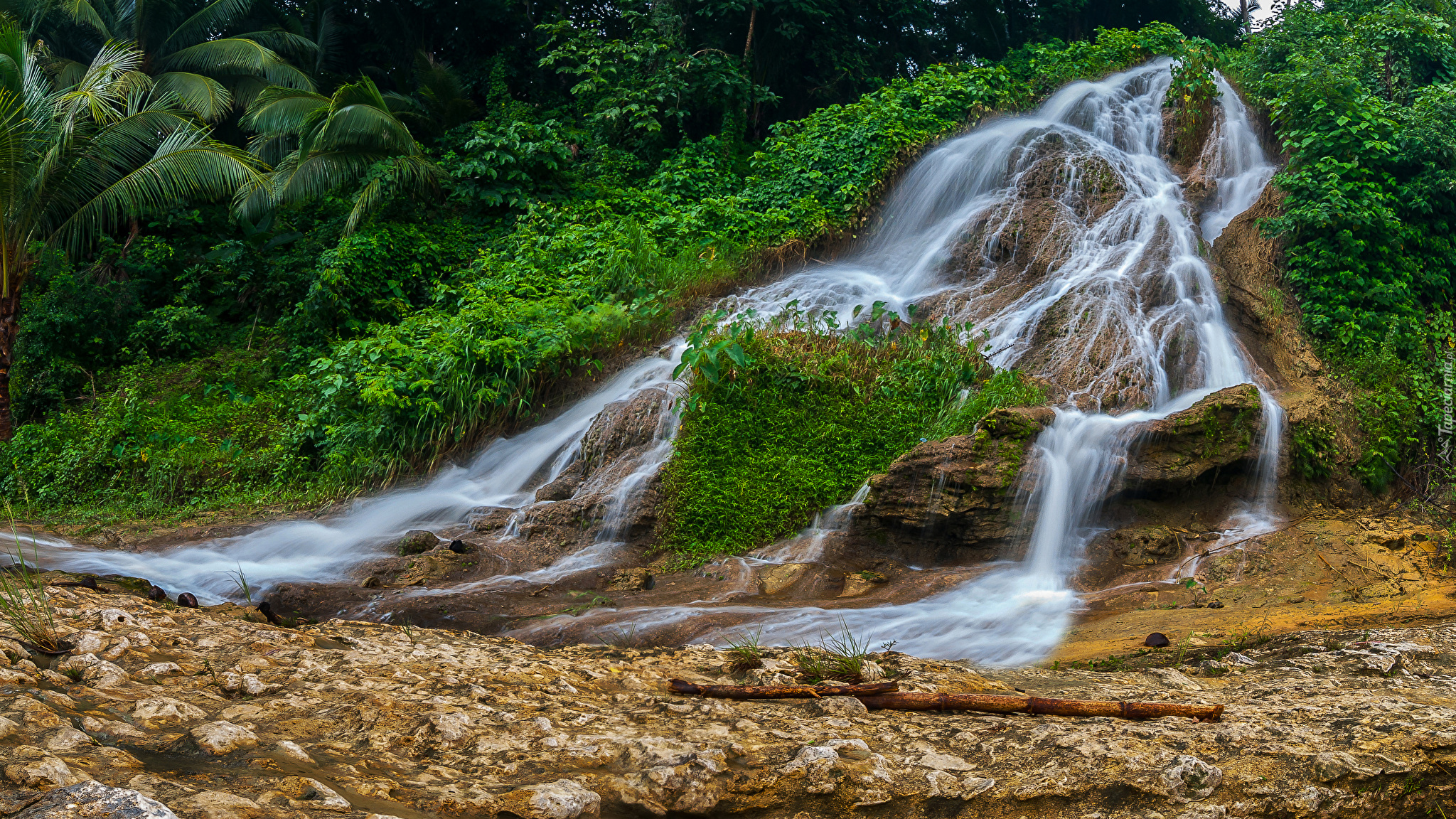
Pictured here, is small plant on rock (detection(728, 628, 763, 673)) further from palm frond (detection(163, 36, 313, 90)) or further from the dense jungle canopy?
palm frond (detection(163, 36, 313, 90))

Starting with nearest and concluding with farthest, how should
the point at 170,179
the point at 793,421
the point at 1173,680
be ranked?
the point at 1173,680 < the point at 793,421 < the point at 170,179

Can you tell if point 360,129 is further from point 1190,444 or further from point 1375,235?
point 1375,235

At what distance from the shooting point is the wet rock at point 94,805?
1.67 m

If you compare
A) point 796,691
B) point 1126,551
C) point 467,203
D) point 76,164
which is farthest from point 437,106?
point 796,691

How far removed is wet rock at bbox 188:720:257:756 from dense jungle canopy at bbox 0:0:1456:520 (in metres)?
6.64

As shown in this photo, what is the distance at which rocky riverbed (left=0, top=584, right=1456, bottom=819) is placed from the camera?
212cm

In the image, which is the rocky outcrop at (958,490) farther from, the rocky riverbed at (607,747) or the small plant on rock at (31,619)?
the small plant on rock at (31,619)

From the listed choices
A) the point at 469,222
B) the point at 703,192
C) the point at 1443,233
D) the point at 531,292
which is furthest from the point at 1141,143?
the point at 469,222

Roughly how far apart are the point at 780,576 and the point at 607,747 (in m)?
3.91

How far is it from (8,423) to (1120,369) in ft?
41.5

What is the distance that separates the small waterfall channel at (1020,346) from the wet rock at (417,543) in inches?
15.1

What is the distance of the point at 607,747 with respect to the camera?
2.62 meters

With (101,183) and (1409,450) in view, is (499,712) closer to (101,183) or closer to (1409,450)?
(1409,450)

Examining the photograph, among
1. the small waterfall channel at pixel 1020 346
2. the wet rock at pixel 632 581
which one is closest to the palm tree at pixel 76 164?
the small waterfall channel at pixel 1020 346
